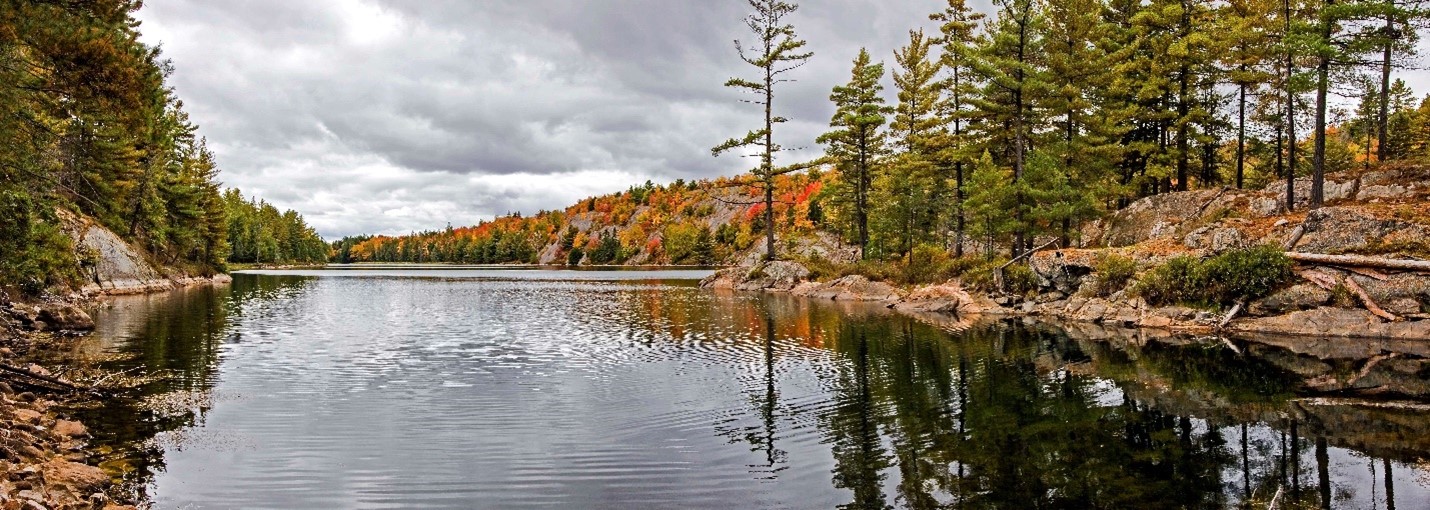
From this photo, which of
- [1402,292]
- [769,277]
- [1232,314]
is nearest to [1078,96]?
[1232,314]

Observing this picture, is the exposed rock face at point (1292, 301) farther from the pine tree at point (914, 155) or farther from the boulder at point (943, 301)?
the pine tree at point (914, 155)

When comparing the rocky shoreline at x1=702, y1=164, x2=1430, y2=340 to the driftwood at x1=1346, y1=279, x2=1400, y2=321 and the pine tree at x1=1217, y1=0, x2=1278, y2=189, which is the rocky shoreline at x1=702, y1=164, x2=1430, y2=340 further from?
the pine tree at x1=1217, y1=0, x2=1278, y2=189

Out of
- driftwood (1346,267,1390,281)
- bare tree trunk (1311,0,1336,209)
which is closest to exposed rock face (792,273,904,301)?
bare tree trunk (1311,0,1336,209)

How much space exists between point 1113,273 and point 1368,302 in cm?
931

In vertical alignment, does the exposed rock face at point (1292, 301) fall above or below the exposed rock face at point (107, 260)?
below

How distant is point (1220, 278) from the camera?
28.6 metres

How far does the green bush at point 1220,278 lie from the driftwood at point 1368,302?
191 cm

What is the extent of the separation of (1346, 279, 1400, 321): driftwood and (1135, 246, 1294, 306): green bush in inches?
75.1

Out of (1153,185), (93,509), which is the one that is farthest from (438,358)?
(1153,185)

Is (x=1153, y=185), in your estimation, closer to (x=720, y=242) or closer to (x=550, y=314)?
(x=550, y=314)

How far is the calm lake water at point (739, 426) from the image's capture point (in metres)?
10.0

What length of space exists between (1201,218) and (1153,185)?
41.0 ft

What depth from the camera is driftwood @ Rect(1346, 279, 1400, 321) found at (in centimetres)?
2430

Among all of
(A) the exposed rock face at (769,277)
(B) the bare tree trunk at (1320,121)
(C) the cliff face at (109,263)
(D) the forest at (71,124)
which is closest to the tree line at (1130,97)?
(B) the bare tree trunk at (1320,121)
